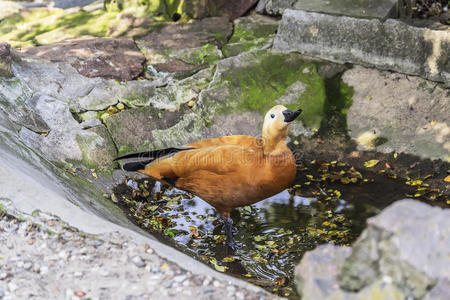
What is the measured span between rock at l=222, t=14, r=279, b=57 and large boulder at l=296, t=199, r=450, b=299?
4.45 m

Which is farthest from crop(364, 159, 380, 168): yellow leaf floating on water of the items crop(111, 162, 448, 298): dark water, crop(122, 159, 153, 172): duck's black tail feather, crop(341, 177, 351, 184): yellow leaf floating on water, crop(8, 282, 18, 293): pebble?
crop(8, 282, 18, 293): pebble

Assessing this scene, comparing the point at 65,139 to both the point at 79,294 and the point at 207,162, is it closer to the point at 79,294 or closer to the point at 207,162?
the point at 207,162

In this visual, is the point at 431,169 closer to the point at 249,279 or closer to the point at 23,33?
the point at 249,279

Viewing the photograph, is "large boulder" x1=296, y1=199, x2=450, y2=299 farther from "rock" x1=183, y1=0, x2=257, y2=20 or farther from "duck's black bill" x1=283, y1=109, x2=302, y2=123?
"rock" x1=183, y1=0, x2=257, y2=20

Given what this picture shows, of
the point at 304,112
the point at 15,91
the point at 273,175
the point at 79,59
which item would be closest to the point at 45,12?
the point at 79,59

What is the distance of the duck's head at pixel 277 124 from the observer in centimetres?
418

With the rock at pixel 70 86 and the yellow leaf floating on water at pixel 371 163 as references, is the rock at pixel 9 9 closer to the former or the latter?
the rock at pixel 70 86

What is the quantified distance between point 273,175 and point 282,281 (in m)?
0.77

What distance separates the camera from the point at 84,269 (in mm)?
3137

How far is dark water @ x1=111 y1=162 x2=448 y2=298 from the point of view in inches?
170

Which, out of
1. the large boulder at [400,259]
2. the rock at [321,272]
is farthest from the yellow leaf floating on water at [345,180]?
the large boulder at [400,259]

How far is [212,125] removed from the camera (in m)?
5.83

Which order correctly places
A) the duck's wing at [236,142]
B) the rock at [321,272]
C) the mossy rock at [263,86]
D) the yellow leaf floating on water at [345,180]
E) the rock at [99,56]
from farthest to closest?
the rock at [99,56] < the mossy rock at [263,86] < the yellow leaf floating on water at [345,180] < the duck's wing at [236,142] < the rock at [321,272]

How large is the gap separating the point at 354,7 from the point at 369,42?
515mm
